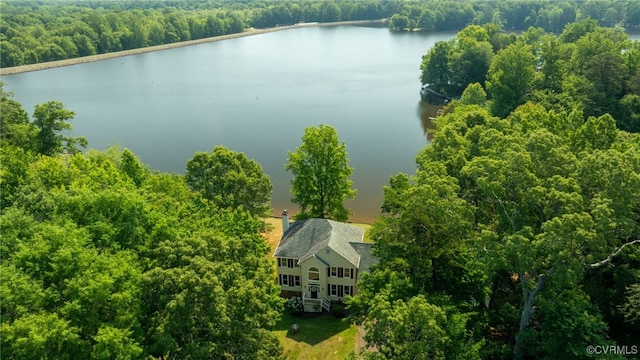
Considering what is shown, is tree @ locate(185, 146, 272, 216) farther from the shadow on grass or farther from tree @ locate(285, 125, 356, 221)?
the shadow on grass

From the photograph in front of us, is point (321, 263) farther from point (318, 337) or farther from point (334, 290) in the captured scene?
point (318, 337)

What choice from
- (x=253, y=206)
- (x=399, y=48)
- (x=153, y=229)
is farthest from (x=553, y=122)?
(x=399, y=48)

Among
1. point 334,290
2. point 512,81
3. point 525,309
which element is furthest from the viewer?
point 512,81

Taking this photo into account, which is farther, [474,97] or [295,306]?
[474,97]

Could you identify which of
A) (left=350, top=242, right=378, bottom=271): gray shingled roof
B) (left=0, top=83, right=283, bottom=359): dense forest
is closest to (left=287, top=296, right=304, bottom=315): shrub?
(left=350, top=242, right=378, bottom=271): gray shingled roof

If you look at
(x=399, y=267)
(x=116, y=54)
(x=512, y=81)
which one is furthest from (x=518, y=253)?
(x=116, y=54)

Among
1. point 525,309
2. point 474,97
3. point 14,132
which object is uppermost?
point 14,132
